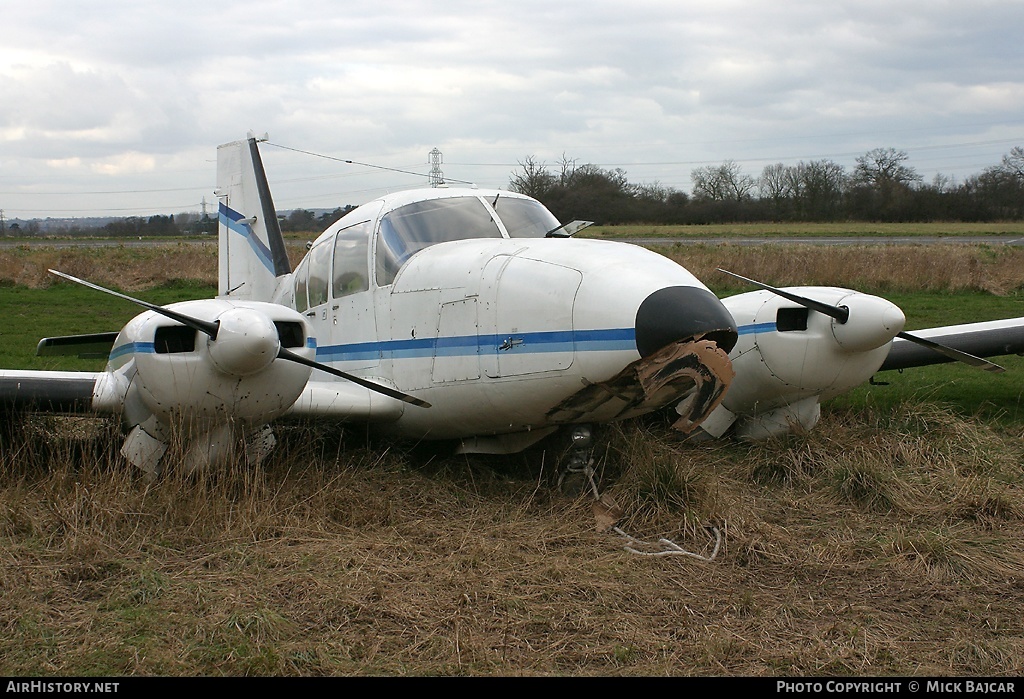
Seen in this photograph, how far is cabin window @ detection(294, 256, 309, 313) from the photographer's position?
8977mm

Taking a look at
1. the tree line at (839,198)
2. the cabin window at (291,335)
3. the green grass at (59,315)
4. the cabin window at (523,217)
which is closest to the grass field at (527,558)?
the cabin window at (291,335)

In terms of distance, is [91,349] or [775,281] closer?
[91,349]

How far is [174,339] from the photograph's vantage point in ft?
21.4

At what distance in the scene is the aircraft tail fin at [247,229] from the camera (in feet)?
36.1

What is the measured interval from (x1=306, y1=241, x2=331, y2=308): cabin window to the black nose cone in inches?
147

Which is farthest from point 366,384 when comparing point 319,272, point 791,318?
point 791,318

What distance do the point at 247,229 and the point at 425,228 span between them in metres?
4.39

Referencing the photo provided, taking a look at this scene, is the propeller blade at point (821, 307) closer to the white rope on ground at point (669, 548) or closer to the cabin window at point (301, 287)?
the white rope on ground at point (669, 548)

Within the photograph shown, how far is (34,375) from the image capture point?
24.0 ft

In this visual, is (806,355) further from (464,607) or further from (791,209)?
(791,209)

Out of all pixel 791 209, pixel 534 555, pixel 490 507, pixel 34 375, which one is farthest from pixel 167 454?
pixel 791 209

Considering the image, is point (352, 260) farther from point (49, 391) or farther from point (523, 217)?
point (49, 391)

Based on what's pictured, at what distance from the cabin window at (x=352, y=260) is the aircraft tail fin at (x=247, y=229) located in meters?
2.61

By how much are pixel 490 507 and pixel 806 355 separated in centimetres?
306
